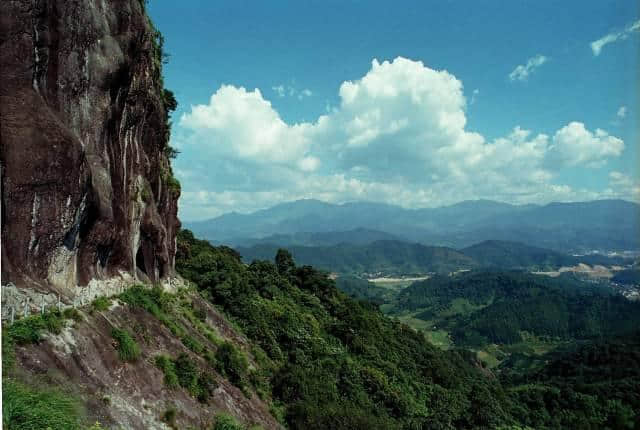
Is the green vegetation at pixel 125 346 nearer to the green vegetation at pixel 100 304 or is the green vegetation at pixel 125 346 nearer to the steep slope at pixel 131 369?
the steep slope at pixel 131 369

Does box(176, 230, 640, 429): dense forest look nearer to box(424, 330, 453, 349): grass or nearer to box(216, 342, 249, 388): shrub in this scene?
box(216, 342, 249, 388): shrub

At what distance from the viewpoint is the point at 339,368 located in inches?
1436

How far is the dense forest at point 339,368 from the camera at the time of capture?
1123 inches

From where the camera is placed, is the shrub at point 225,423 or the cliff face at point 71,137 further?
the shrub at point 225,423

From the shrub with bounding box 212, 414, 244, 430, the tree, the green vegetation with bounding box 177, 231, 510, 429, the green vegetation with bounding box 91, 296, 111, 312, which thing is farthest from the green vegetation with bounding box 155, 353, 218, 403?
the tree

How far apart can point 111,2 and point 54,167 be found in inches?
393

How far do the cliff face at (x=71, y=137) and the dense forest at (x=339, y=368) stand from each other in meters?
14.0

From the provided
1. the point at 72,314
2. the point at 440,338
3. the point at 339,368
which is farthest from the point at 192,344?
the point at 440,338

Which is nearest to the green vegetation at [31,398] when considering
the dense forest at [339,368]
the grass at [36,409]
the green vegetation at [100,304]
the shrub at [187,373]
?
the grass at [36,409]

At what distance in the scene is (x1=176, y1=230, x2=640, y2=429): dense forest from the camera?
2852 cm

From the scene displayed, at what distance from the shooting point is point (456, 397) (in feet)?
159

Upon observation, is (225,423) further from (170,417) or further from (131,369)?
(131,369)

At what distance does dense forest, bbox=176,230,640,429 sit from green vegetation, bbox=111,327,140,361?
11.7m

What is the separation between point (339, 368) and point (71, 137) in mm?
29487
